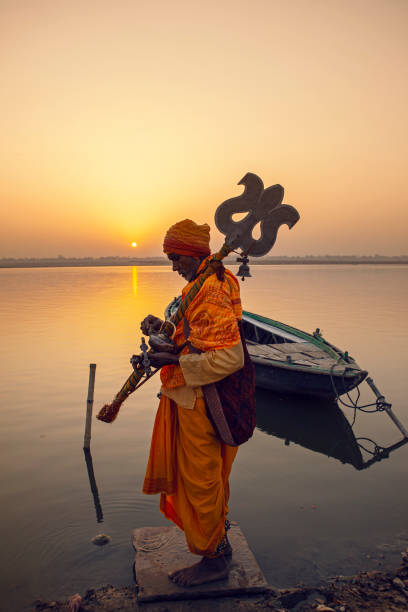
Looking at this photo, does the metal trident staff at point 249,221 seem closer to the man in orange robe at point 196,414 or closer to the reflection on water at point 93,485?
the man in orange robe at point 196,414

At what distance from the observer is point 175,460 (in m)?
2.94

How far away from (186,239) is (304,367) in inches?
228

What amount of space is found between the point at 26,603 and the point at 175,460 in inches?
72.1

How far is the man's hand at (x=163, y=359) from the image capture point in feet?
9.00

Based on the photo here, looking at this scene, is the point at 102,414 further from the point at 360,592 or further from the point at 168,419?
the point at 360,592

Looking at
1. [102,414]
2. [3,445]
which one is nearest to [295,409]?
[3,445]

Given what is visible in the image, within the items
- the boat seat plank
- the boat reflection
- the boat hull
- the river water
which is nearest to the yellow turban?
the river water

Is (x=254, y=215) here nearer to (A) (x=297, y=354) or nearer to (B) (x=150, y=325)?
(B) (x=150, y=325)

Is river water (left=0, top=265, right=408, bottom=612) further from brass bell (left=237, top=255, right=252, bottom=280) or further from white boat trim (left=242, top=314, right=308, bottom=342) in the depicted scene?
brass bell (left=237, top=255, right=252, bottom=280)

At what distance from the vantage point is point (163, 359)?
275cm

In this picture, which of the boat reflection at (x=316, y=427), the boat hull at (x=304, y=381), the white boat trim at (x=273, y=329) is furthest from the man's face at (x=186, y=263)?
the white boat trim at (x=273, y=329)

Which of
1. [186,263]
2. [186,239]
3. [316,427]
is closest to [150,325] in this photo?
[186,263]

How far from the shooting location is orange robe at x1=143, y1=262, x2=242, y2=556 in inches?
104

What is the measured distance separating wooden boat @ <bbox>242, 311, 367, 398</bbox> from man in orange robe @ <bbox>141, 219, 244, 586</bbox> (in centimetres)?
503
